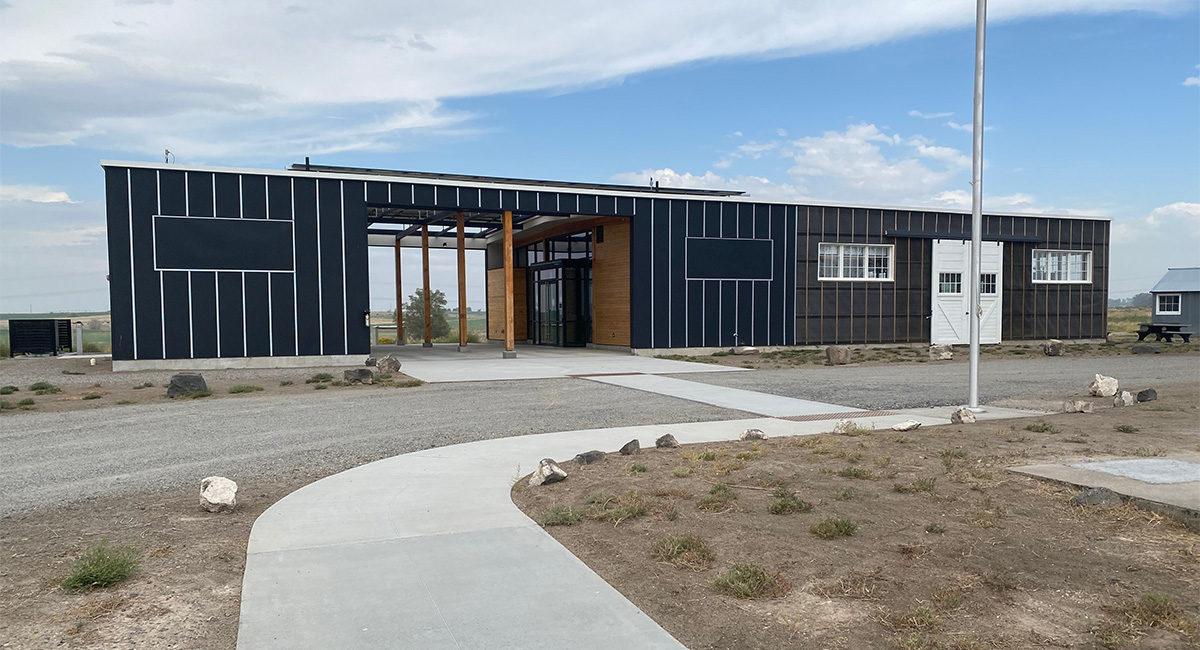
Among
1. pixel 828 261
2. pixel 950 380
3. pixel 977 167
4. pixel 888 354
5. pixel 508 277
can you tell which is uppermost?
pixel 977 167

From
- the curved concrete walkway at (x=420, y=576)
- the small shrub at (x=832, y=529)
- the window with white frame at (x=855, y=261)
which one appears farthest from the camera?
the window with white frame at (x=855, y=261)

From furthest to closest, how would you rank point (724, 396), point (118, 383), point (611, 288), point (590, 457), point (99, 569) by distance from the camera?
1. point (611, 288)
2. point (118, 383)
3. point (724, 396)
4. point (590, 457)
5. point (99, 569)

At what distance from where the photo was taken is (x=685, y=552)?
195 inches

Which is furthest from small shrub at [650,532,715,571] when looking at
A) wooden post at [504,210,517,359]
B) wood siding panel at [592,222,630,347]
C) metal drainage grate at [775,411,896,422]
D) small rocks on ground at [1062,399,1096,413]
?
wood siding panel at [592,222,630,347]

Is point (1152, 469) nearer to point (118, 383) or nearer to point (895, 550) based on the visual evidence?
point (895, 550)

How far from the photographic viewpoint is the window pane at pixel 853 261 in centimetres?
3031

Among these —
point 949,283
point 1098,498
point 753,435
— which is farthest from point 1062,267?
point 1098,498

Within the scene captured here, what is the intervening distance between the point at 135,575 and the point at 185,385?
38.4 ft

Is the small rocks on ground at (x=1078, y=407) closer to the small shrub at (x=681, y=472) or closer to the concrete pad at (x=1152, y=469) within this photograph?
the concrete pad at (x=1152, y=469)

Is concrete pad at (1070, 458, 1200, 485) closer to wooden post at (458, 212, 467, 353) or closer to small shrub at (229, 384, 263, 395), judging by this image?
small shrub at (229, 384, 263, 395)

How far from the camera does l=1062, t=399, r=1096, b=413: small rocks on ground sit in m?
11.4

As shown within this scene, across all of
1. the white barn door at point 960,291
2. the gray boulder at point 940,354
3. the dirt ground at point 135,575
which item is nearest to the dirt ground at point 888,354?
the gray boulder at point 940,354

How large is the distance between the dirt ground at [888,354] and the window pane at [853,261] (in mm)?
2860

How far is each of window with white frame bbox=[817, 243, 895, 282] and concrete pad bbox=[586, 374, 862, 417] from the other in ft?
45.5
